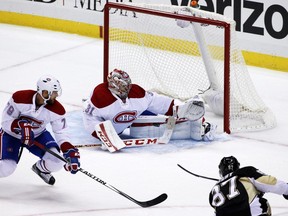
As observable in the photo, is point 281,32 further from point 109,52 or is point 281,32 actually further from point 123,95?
point 123,95

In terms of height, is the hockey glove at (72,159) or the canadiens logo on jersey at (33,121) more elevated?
the canadiens logo on jersey at (33,121)

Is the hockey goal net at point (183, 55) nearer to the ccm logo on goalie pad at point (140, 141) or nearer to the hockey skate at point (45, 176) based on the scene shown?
Result: the ccm logo on goalie pad at point (140, 141)

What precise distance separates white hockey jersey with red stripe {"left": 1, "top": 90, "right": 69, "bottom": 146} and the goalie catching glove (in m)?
1.26

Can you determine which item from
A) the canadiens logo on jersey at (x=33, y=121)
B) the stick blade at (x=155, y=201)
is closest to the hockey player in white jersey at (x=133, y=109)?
the canadiens logo on jersey at (x=33, y=121)

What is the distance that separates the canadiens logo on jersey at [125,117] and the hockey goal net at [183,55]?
0.66 meters

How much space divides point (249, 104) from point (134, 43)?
1.08 meters

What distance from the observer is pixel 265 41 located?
8.81m

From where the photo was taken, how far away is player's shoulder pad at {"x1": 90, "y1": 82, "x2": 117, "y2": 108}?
7.12m

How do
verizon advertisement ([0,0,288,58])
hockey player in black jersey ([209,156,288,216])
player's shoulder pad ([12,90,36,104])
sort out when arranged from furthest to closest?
verizon advertisement ([0,0,288,58])
player's shoulder pad ([12,90,36,104])
hockey player in black jersey ([209,156,288,216])

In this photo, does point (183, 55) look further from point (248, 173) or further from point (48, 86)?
point (248, 173)

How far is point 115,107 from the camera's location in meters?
7.13

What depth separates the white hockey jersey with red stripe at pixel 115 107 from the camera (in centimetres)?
713

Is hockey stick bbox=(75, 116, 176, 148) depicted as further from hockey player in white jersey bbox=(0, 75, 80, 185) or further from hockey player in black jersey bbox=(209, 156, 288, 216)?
hockey player in black jersey bbox=(209, 156, 288, 216)

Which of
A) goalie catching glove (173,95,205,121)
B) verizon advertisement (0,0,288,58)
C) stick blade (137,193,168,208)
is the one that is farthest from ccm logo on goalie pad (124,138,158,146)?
verizon advertisement (0,0,288,58)
